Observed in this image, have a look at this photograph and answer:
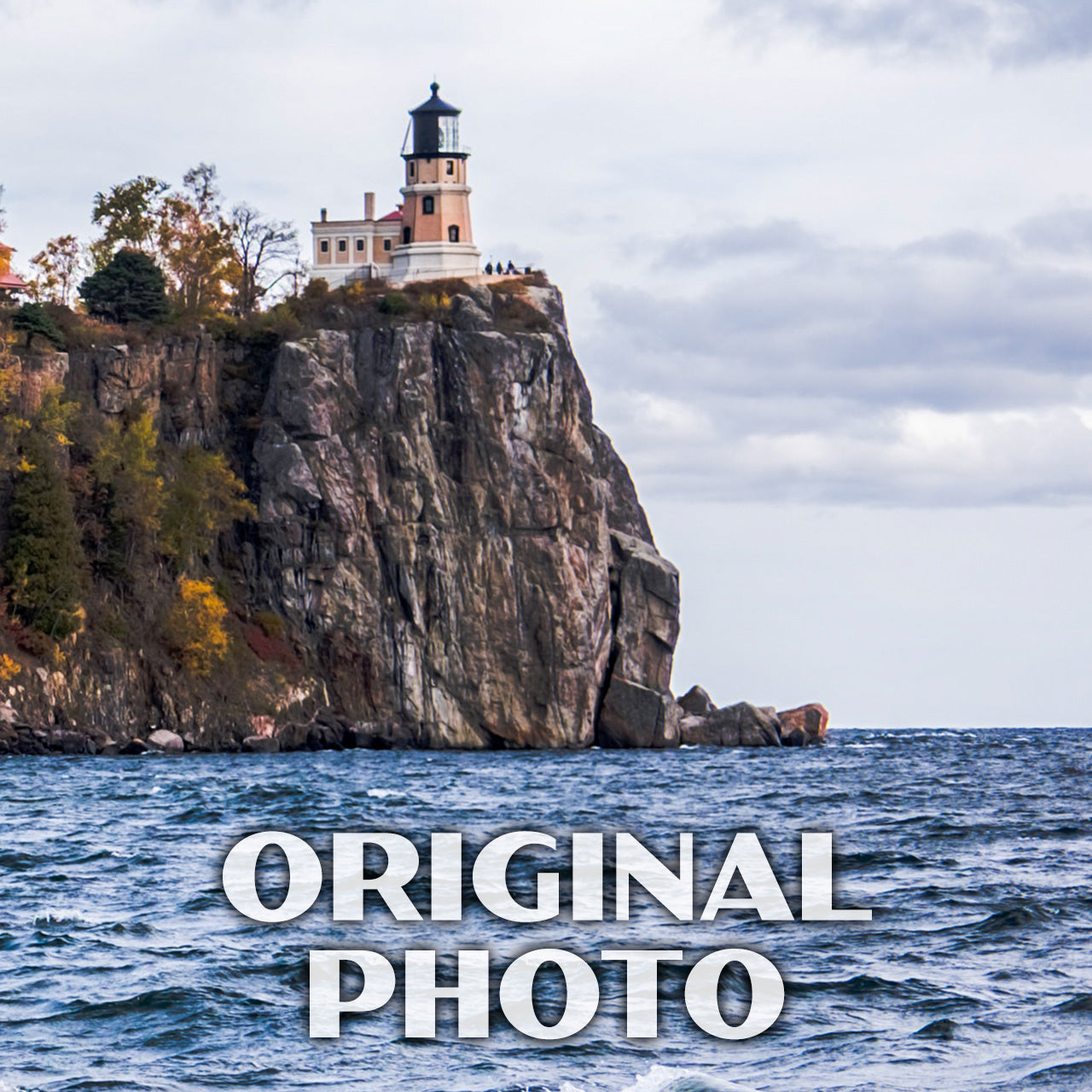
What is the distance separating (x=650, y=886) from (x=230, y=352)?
7622 centimetres

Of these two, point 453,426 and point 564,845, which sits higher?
point 453,426

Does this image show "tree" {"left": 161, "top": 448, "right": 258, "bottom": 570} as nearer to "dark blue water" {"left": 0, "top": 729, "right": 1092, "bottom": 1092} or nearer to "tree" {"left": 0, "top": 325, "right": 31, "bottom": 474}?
"tree" {"left": 0, "top": 325, "right": 31, "bottom": 474}

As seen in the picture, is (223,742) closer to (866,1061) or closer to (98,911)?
(98,911)

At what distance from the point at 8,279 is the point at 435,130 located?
2841 cm

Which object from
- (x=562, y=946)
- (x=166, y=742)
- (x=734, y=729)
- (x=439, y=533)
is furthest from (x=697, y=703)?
(x=562, y=946)

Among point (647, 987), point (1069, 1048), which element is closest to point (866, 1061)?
point (1069, 1048)

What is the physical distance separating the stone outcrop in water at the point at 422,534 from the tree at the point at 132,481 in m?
2.97

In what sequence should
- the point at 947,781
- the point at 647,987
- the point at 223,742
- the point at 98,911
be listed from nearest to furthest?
the point at 647,987
the point at 98,911
the point at 947,781
the point at 223,742

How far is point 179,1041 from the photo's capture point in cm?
1518

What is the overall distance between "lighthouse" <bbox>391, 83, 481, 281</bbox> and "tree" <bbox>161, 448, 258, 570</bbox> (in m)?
22.9

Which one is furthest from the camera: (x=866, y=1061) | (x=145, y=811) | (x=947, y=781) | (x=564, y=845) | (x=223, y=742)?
(x=223, y=742)

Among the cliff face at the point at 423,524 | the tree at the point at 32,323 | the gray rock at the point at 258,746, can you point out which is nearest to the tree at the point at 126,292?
the cliff face at the point at 423,524

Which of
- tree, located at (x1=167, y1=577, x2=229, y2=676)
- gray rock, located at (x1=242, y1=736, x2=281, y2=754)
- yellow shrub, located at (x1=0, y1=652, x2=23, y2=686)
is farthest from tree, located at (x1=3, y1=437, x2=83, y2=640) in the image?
gray rock, located at (x1=242, y1=736, x2=281, y2=754)

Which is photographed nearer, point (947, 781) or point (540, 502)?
point (947, 781)
